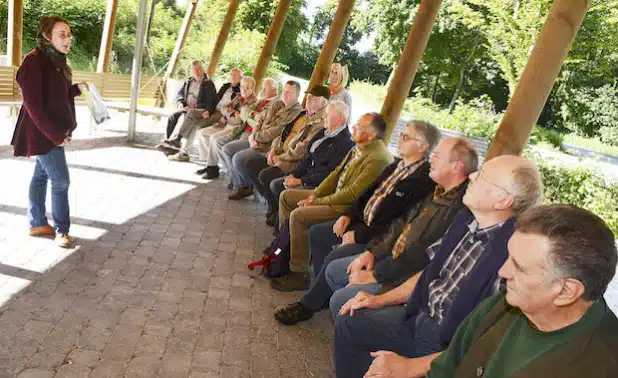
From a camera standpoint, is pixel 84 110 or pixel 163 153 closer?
pixel 163 153

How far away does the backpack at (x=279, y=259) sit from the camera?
4.36m

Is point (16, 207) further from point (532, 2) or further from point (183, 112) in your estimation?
point (532, 2)

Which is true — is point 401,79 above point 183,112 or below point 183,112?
above

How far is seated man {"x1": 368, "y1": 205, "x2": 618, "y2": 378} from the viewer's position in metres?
1.47

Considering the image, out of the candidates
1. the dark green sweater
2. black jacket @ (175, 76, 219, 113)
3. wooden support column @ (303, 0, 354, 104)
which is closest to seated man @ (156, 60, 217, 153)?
black jacket @ (175, 76, 219, 113)

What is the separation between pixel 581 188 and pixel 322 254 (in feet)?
15.0

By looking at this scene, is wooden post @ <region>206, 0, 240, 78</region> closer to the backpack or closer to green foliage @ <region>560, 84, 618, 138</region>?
the backpack

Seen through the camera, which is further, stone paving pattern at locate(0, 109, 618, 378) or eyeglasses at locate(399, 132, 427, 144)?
eyeglasses at locate(399, 132, 427, 144)

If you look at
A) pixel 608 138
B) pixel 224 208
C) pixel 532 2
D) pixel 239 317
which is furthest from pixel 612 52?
pixel 239 317

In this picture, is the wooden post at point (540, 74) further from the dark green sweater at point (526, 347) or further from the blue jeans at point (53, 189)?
the blue jeans at point (53, 189)

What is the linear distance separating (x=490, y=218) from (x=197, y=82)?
6.57m

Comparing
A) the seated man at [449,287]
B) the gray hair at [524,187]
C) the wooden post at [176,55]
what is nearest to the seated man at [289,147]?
the seated man at [449,287]

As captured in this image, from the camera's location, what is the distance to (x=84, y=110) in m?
11.4

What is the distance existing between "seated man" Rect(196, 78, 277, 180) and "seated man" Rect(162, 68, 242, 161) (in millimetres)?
643
